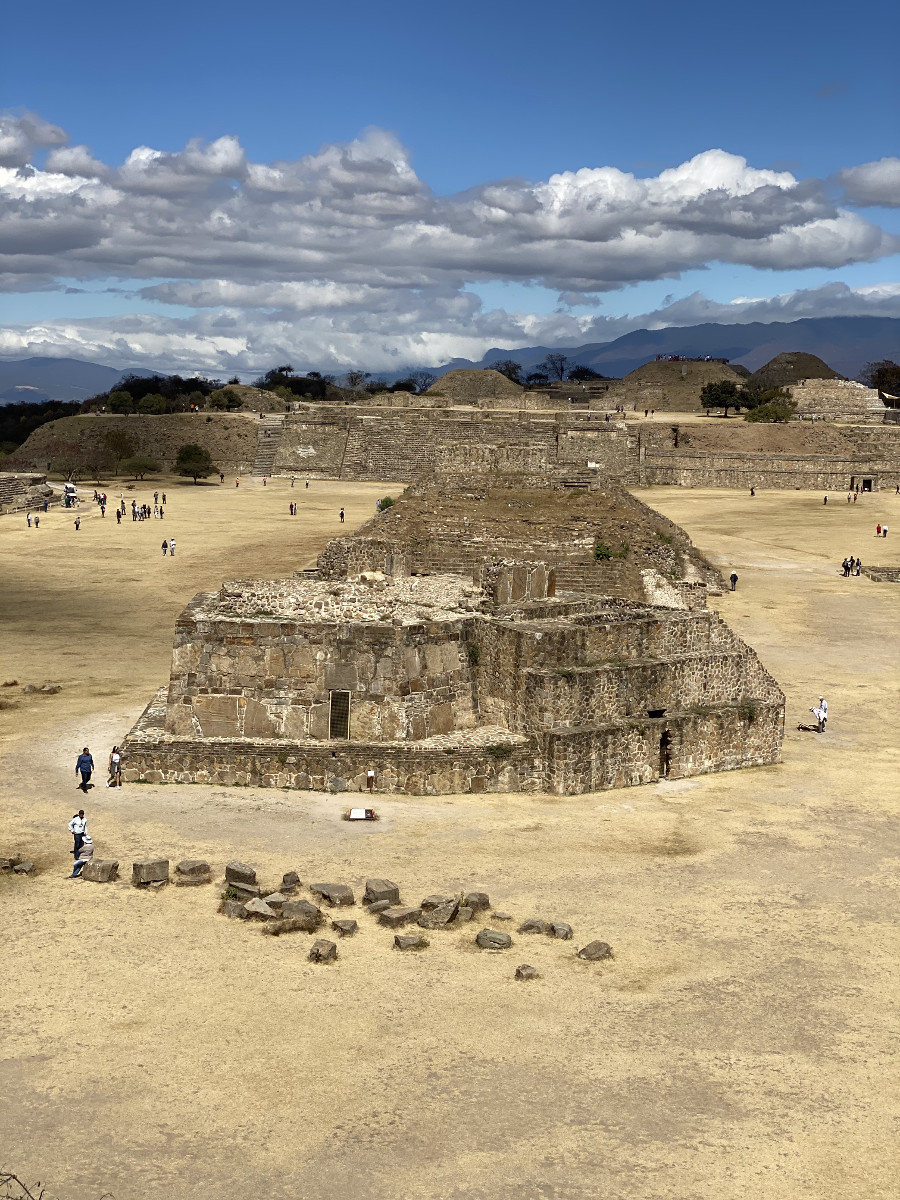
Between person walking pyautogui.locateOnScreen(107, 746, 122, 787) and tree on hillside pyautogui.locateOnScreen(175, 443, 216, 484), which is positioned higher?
tree on hillside pyautogui.locateOnScreen(175, 443, 216, 484)

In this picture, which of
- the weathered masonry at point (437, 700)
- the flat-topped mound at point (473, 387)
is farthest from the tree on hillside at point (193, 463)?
the weathered masonry at point (437, 700)

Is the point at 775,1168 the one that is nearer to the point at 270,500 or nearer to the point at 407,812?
the point at 407,812

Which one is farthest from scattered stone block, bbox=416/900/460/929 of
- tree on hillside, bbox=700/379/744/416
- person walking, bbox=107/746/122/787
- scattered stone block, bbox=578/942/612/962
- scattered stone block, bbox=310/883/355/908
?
tree on hillside, bbox=700/379/744/416

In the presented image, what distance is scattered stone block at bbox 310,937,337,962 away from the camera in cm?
1348

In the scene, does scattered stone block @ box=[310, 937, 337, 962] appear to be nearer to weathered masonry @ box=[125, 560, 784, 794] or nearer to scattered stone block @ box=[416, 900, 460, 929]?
scattered stone block @ box=[416, 900, 460, 929]

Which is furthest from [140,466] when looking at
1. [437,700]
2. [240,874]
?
[240,874]

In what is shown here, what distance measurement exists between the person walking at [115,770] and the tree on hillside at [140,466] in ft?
216

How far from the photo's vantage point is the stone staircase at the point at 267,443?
88.2 m

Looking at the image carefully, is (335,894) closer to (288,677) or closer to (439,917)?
(439,917)

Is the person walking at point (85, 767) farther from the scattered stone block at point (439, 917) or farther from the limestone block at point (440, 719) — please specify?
the scattered stone block at point (439, 917)

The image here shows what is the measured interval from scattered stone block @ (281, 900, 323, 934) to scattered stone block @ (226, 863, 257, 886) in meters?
0.82

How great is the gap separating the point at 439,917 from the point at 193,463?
7147cm

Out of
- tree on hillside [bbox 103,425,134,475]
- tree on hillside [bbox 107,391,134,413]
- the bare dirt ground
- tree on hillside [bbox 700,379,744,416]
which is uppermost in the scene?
tree on hillside [bbox 700,379,744,416]

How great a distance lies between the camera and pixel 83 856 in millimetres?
16031
